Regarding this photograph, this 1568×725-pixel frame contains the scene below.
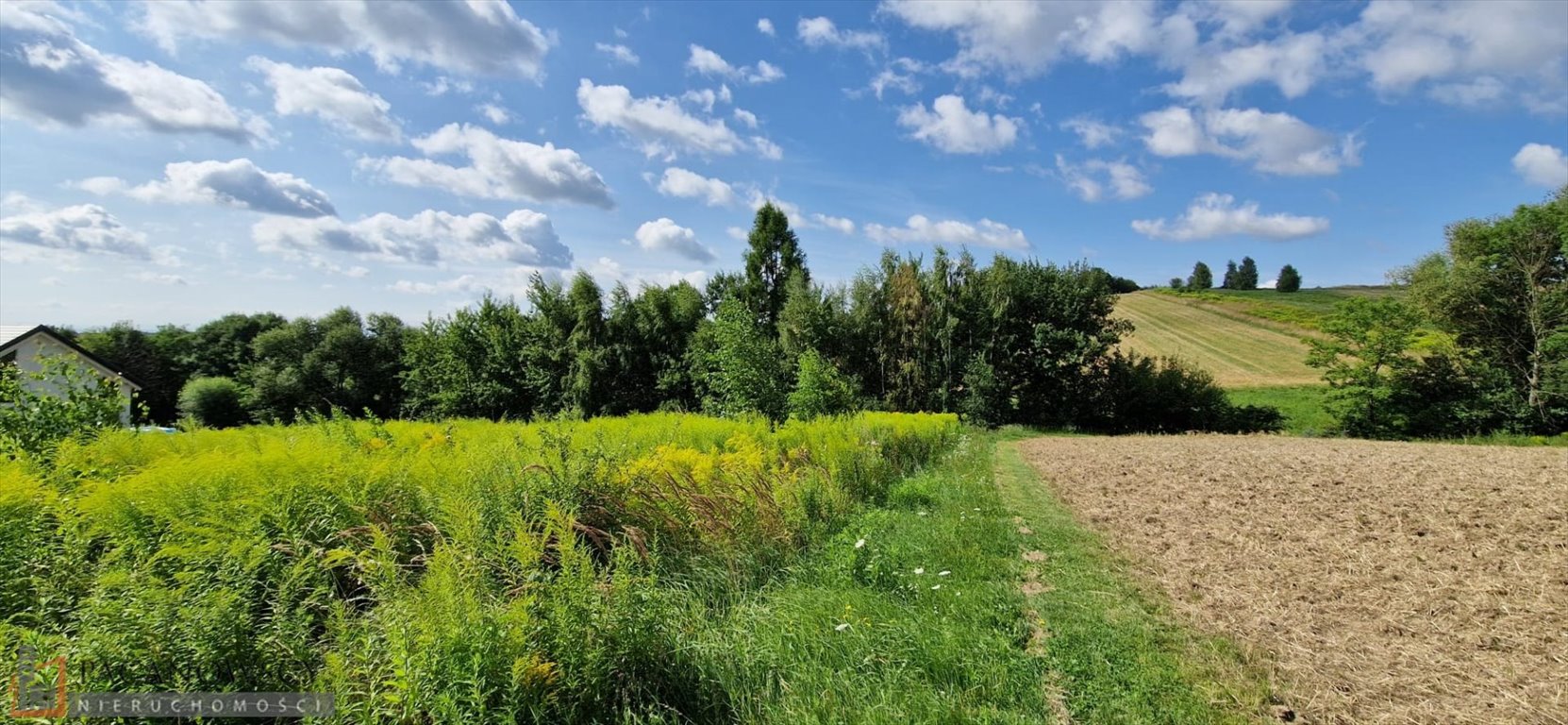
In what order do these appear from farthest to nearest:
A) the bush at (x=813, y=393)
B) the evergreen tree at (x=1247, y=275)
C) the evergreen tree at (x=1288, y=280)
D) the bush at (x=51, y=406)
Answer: the evergreen tree at (x=1247, y=275) < the evergreen tree at (x=1288, y=280) < the bush at (x=813, y=393) < the bush at (x=51, y=406)

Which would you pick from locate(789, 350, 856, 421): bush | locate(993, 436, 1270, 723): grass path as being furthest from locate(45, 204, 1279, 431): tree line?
locate(993, 436, 1270, 723): grass path

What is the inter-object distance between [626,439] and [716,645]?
3.83 metres

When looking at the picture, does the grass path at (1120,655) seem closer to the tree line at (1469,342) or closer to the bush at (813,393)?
the bush at (813,393)

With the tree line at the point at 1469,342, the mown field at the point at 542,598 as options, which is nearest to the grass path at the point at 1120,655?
the mown field at the point at 542,598

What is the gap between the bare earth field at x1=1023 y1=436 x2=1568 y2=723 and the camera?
3.16 m

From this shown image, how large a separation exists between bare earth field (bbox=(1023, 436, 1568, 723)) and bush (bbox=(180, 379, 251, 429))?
45.5 meters

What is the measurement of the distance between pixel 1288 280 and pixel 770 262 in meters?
72.3

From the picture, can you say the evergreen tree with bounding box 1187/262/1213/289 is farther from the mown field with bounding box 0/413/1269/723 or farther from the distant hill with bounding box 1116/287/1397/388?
the mown field with bounding box 0/413/1269/723

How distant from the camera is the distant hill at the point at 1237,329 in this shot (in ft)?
105

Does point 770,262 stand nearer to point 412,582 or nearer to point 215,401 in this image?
point 412,582

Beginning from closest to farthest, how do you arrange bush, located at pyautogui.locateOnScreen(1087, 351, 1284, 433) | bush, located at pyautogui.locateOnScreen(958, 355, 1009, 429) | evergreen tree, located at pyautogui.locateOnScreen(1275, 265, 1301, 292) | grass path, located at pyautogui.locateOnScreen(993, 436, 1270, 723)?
grass path, located at pyautogui.locateOnScreen(993, 436, 1270, 723) < bush, located at pyautogui.locateOnScreen(958, 355, 1009, 429) < bush, located at pyautogui.locateOnScreen(1087, 351, 1284, 433) < evergreen tree, located at pyautogui.locateOnScreen(1275, 265, 1301, 292)

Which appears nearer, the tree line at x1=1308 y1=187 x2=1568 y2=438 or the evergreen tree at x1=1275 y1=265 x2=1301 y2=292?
the tree line at x1=1308 y1=187 x2=1568 y2=438

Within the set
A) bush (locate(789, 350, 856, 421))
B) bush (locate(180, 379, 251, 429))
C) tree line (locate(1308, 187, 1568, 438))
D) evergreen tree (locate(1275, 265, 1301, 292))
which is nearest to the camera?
bush (locate(789, 350, 856, 421))

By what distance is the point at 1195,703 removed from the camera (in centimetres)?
307
